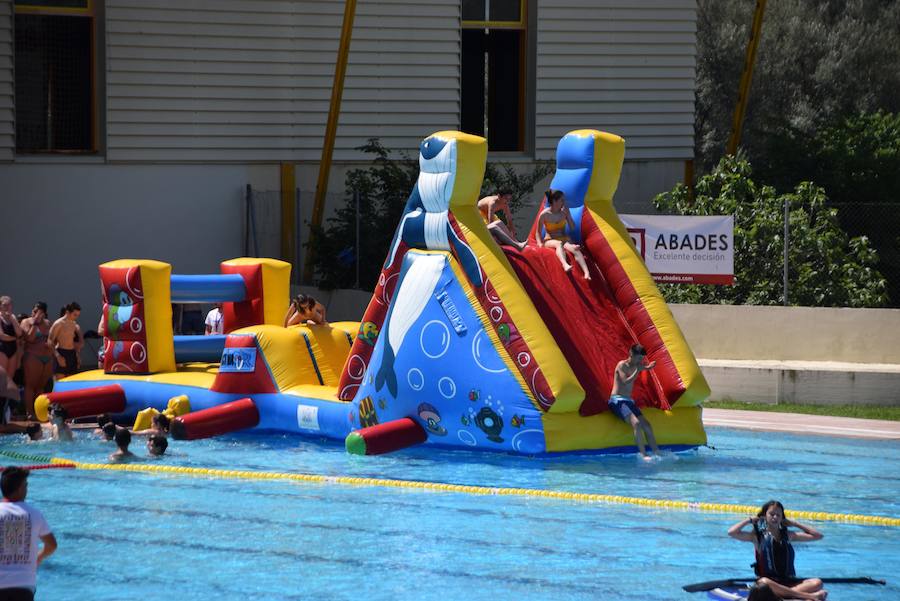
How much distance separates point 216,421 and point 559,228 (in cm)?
419

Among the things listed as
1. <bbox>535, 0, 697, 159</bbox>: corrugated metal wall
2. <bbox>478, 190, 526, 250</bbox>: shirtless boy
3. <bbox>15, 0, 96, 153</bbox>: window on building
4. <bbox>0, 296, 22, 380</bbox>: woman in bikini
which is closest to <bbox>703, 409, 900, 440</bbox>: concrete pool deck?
<bbox>478, 190, 526, 250</bbox>: shirtless boy

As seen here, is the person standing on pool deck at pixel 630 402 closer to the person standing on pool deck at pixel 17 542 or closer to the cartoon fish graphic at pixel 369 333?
the cartoon fish graphic at pixel 369 333

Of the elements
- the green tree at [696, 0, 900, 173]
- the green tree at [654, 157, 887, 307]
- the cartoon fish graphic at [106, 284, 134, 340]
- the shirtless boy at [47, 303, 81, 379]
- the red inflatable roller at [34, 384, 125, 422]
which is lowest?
the red inflatable roller at [34, 384, 125, 422]

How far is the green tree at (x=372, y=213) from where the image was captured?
870 inches

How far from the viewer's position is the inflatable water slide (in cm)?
1326

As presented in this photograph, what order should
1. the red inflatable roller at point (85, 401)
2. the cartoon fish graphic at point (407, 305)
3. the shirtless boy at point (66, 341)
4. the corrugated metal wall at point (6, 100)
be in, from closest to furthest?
the cartoon fish graphic at point (407, 305) < the red inflatable roller at point (85, 401) < the shirtless boy at point (66, 341) < the corrugated metal wall at point (6, 100)

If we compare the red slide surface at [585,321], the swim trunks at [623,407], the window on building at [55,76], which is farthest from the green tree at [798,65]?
the swim trunks at [623,407]

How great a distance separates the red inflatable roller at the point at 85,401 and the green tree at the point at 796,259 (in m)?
7.85

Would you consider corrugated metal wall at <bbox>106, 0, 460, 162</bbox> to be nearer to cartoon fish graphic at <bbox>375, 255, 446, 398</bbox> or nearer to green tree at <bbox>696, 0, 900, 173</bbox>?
cartoon fish graphic at <bbox>375, 255, 446, 398</bbox>

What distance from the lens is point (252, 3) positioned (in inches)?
934

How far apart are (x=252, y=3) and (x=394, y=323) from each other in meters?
11.3

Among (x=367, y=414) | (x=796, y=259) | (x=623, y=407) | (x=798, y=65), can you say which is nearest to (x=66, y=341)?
(x=367, y=414)

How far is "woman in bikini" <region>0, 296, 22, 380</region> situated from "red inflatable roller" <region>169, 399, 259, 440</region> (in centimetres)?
203

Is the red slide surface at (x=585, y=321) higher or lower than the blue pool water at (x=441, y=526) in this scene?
higher
